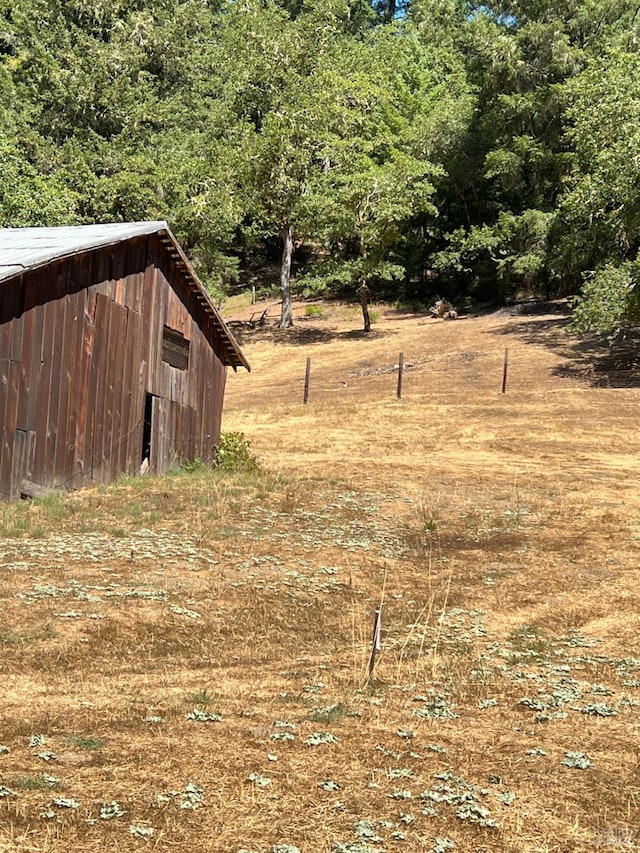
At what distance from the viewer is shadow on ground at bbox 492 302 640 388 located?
40375 mm

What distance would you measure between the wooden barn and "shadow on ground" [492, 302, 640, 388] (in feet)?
64.6

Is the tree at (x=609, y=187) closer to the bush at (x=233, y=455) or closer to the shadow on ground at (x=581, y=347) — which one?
the shadow on ground at (x=581, y=347)

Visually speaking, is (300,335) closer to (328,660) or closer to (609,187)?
(609,187)

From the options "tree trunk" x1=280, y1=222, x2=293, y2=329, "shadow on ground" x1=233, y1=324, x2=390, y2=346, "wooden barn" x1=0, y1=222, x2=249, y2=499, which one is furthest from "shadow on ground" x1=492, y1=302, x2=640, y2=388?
"wooden barn" x1=0, y1=222, x2=249, y2=499

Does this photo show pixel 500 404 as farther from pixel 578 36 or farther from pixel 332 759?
pixel 578 36

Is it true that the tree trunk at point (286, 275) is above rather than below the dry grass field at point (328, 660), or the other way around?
above

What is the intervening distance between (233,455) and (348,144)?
33248 mm

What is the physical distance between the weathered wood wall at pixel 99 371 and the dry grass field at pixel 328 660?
3.61 feet

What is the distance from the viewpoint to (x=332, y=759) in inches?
313

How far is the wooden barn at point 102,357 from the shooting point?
62.8ft

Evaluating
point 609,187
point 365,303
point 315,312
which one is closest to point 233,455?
point 609,187

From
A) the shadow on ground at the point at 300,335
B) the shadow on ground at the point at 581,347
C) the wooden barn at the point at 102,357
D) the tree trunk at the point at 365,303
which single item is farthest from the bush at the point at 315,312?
the wooden barn at the point at 102,357

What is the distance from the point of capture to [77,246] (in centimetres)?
2008

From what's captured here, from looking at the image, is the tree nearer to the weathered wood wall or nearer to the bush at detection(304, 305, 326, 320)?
the weathered wood wall
